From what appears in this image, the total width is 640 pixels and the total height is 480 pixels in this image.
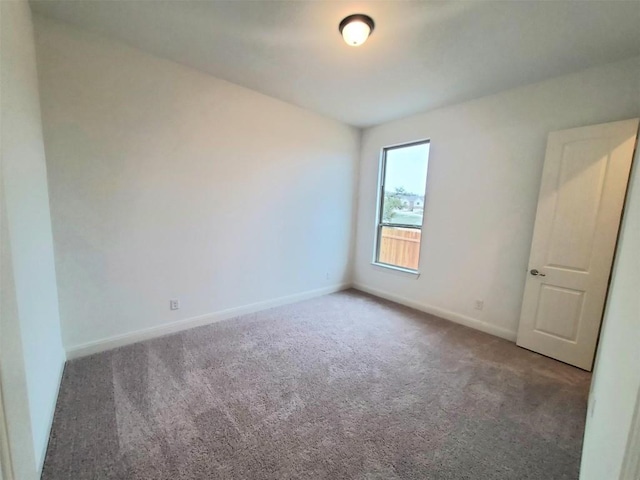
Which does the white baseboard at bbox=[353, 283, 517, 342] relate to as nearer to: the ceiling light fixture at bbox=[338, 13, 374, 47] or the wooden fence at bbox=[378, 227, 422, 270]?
the wooden fence at bbox=[378, 227, 422, 270]

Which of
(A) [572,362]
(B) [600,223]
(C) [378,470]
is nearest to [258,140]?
(C) [378,470]

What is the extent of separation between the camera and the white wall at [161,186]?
2162 millimetres

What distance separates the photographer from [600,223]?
229 centimetres

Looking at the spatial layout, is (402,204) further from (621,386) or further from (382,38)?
(621,386)

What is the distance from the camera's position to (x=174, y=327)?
2809 millimetres

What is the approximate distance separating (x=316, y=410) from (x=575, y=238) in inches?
106

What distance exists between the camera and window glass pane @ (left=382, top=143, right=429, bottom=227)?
12.1 ft

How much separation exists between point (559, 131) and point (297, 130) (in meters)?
2.80

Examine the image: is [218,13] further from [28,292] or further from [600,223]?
[600,223]

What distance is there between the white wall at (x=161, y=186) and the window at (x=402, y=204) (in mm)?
1135

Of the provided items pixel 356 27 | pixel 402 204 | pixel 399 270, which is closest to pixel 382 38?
pixel 356 27

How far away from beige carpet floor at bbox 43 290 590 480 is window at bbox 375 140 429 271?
147 cm

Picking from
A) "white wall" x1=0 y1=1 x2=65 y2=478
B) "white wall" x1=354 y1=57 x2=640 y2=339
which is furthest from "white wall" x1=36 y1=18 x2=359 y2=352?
"white wall" x1=354 y1=57 x2=640 y2=339

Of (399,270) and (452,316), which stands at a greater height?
Result: (399,270)
